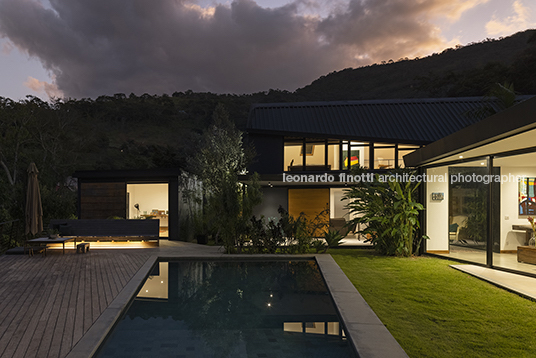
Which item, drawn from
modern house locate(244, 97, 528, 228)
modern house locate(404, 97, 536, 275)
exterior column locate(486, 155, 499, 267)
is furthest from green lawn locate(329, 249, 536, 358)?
modern house locate(244, 97, 528, 228)

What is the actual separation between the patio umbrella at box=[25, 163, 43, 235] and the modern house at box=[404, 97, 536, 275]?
10.1m

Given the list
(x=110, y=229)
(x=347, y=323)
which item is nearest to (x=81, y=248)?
(x=110, y=229)

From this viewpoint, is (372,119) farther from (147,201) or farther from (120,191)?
(120,191)

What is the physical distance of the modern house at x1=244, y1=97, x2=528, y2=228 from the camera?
44.7 ft

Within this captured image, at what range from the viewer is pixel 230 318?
15.0 feet

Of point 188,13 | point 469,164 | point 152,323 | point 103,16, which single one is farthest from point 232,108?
point 152,323

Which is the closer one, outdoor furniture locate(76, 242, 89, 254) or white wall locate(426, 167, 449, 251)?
white wall locate(426, 167, 449, 251)

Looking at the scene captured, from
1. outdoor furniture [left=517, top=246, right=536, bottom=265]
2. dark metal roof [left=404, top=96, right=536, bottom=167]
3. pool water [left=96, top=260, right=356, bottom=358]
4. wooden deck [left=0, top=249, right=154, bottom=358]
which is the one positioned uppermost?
dark metal roof [left=404, top=96, right=536, bottom=167]

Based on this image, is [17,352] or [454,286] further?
[454,286]

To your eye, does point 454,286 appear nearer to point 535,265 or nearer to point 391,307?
point 391,307

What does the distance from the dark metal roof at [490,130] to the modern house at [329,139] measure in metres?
6.00

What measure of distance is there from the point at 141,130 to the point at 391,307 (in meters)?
36.2

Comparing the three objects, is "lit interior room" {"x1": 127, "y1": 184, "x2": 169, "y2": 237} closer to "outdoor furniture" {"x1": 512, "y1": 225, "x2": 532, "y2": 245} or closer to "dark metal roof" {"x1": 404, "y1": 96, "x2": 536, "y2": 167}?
"dark metal roof" {"x1": 404, "y1": 96, "x2": 536, "y2": 167}

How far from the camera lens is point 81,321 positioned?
4.06m
